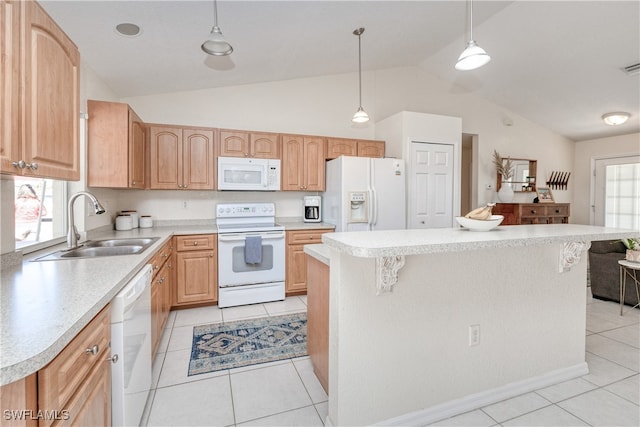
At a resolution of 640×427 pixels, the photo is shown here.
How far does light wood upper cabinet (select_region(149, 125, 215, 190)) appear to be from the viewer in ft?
11.5

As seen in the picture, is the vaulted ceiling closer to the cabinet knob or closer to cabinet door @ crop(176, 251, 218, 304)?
the cabinet knob

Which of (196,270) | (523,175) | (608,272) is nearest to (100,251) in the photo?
(196,270)

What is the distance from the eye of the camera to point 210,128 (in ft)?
12.2

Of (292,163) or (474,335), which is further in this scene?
(292,163)

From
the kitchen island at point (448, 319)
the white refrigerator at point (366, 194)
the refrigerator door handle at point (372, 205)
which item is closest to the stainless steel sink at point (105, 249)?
the kitchen island at point (448, 319)

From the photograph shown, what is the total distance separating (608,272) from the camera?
3.55 m

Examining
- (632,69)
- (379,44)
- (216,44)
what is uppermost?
(379,44)

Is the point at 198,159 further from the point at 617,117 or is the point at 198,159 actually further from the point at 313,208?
the point at 617,117

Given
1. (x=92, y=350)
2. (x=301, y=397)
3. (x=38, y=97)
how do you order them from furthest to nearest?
(x=301, y=397)
(x=38, y=97)
(x=92, y=350)

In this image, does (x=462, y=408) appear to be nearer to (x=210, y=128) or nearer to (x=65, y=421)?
(x=65, y=421)

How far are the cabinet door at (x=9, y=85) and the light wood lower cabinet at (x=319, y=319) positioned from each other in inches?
60.7

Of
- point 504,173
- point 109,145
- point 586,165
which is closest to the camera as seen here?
point 109,145

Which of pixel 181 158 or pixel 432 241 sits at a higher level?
pixel 181 158

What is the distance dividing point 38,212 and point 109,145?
828 millimetres
